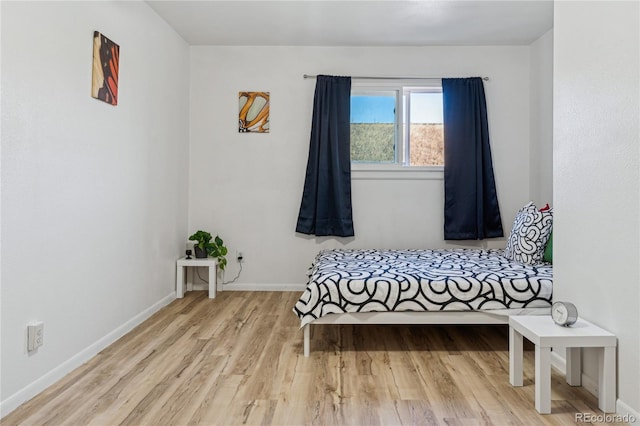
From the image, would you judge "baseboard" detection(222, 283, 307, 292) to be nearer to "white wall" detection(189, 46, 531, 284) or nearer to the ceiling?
"white wall" detection(189, 46, 531, 284)

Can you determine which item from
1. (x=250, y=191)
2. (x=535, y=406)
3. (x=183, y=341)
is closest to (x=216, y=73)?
(x=250, y=191)

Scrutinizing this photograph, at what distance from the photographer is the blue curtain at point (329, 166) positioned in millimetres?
4402

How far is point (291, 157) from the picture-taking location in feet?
14.9

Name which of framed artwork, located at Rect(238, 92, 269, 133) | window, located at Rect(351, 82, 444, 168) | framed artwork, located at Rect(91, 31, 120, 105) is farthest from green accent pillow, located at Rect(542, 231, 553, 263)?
framed artwork, located at Rect(91, 31, 120, 105)

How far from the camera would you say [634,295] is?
5.74 feet

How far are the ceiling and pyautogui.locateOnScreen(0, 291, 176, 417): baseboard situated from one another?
2.50m

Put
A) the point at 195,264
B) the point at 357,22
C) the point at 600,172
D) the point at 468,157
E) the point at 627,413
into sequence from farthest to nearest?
the point at 468,157
the point at 195,264
the point at 357,22
the point at 600,172
the point at 627,413

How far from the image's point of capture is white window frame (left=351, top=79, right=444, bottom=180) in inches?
177

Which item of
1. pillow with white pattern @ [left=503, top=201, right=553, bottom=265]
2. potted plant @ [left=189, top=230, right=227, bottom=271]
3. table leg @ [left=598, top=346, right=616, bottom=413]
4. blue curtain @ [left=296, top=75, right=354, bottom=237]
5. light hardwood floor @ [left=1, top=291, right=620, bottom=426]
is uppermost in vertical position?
blue curtain @ [left=296, top=75, right=354, bottom=237]

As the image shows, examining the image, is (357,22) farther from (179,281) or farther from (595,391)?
(595,391)

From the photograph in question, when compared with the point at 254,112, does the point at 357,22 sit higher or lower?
higher

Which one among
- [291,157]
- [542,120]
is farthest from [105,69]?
[542,120]

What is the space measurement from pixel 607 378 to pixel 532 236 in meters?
1.56

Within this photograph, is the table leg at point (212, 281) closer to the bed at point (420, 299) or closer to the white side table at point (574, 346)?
the bed at point (420, 299)
